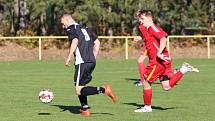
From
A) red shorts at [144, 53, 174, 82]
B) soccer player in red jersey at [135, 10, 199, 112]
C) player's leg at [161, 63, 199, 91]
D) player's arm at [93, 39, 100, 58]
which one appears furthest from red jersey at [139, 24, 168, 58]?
player's arm at [93, 39, 100, 58]

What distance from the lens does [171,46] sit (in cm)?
3834

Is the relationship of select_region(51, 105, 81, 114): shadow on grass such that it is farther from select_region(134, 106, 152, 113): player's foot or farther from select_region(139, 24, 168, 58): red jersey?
select_region(139, 24, 168, 58): red jersey

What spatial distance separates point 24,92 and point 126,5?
2402cm

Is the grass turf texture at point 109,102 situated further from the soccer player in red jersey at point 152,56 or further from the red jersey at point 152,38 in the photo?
the red jersey at point 152,38

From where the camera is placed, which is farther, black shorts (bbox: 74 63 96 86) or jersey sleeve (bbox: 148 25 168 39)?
jersey sleeve (bbox: 148 25 168 39)

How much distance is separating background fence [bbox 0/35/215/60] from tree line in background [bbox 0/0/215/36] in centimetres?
249

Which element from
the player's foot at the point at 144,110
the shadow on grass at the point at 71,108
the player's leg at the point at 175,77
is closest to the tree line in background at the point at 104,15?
the shadow on grass at the point at 71,108

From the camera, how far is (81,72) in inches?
442

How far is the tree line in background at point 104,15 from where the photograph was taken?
3941 cm

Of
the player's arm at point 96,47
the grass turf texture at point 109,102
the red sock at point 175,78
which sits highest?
the player's arm at point 96,47

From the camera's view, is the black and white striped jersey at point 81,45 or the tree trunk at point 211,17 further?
the tree trunk at point 211,17

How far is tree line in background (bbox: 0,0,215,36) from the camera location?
3941 cm

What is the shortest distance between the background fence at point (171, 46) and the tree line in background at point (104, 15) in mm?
2487

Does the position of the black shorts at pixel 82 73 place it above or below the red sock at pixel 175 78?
above
